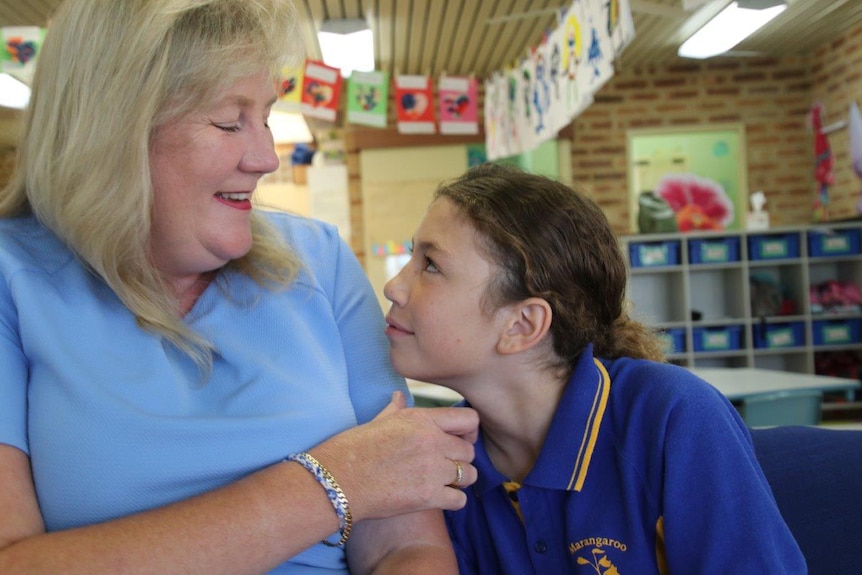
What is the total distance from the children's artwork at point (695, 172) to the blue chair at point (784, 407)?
425 cm

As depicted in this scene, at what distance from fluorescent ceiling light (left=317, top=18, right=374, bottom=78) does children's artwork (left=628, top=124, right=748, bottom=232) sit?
3.17 m

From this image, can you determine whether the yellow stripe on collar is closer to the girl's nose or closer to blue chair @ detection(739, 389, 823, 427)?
the girl's nose

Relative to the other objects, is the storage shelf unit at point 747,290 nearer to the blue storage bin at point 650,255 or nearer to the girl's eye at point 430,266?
the blue storage bin at point 650,255

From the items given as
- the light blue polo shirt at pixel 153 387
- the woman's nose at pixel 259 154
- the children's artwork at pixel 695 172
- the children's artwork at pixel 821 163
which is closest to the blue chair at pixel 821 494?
the light blue polo shirt at pixel 153 387

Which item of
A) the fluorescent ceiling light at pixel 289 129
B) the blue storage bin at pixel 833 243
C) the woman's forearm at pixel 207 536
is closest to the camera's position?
the woman's forearm at pixel 207 536

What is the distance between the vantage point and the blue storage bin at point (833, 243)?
22.5 feet

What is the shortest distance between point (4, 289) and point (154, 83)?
1.15 feet

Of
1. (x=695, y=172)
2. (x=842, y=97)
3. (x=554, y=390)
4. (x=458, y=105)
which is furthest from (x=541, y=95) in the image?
(x=554, y=390)

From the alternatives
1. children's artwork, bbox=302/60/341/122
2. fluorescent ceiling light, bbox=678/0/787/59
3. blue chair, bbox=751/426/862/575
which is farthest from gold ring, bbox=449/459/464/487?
fluorescent ceiling light, bbox=678/0/787/59

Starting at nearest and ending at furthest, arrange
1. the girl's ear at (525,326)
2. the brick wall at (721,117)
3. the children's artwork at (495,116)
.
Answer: the girl's ear at (525,326), the children's artwork at (495,116), the brick wall at (721,117)

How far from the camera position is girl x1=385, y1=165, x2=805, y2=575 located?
1.18 m

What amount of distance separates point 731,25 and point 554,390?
5481 mm

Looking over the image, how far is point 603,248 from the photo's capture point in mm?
1463

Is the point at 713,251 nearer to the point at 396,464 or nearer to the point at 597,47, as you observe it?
the point at 597,47
